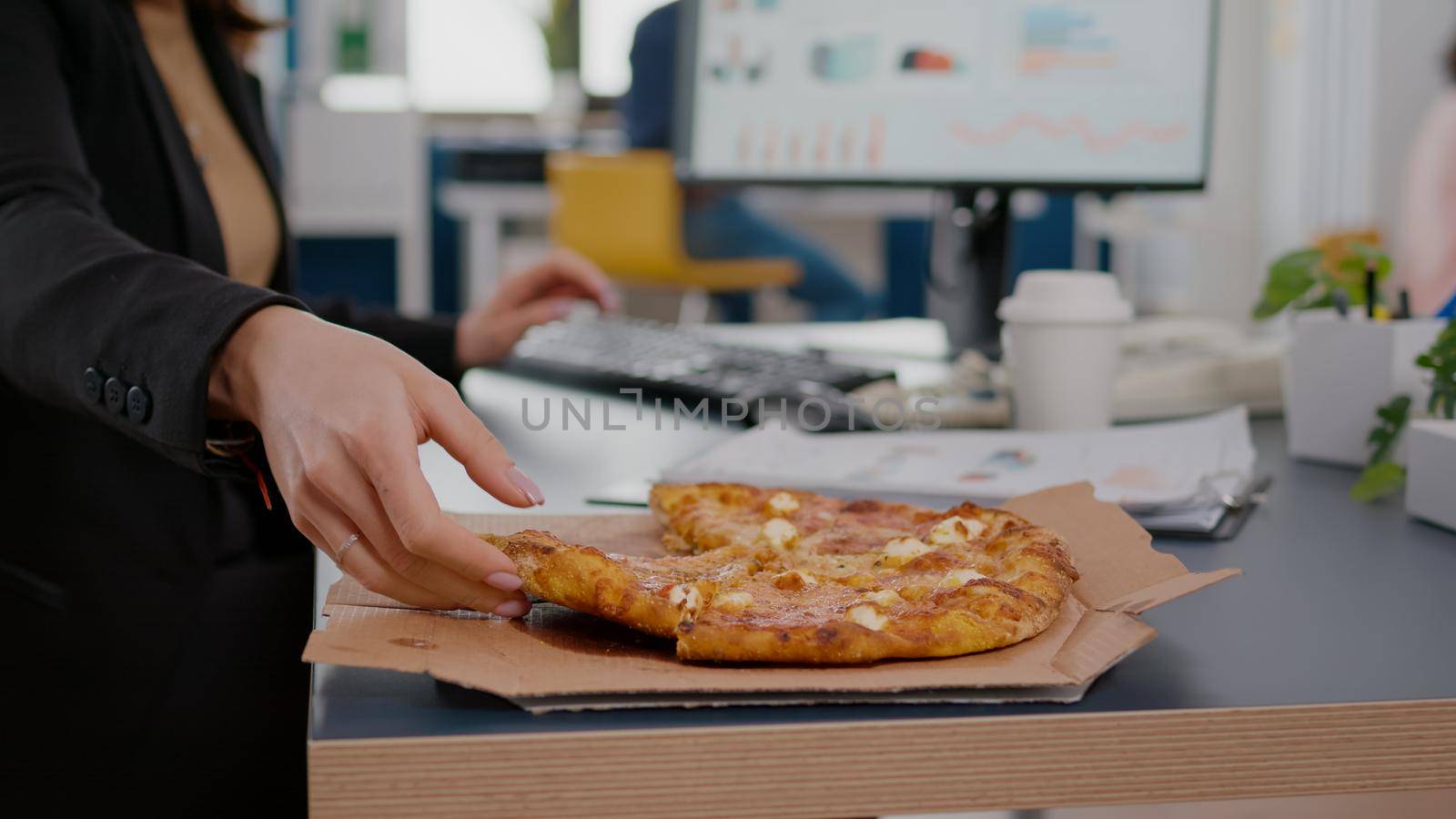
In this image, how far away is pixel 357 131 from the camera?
4.21 metres

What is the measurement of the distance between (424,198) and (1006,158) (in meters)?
3.88

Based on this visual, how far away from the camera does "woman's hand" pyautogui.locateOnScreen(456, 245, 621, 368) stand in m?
1.11

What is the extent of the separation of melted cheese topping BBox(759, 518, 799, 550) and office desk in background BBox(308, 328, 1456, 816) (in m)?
0.16

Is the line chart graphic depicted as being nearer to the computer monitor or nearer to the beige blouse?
the computer monitor

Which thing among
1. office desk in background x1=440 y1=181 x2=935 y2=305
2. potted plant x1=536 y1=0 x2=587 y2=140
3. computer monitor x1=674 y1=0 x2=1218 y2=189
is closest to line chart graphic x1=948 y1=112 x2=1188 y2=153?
computer monitor x1=674 y1=0 x2=1218 y2=189

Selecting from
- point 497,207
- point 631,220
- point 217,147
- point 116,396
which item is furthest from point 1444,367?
point 497,207

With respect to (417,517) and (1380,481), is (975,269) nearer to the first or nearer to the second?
(1380,481)

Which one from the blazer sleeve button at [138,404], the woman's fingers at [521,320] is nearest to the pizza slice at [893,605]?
the blazer sleeve button at [138,404]

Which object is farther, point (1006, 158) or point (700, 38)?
point (700, 38)

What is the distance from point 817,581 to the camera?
48cm

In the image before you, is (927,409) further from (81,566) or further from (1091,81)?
(81,566)

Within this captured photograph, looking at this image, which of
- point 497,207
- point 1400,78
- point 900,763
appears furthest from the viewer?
point 497,207

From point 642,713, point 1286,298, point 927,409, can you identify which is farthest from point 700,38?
point 642,713

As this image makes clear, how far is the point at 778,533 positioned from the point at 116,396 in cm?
28
